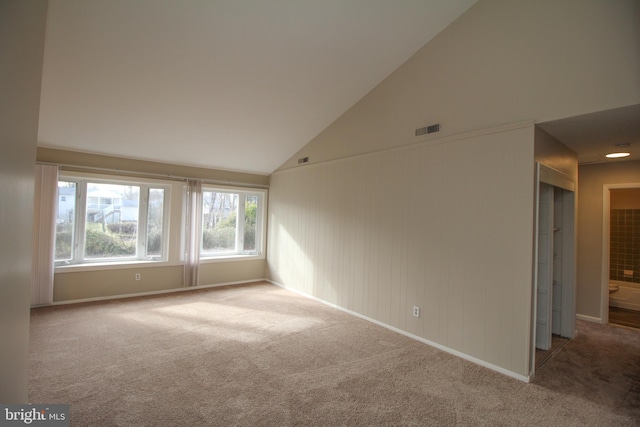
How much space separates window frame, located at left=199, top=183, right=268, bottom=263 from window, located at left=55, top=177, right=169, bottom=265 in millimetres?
795

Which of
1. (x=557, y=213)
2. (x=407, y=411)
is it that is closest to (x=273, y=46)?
(x=407, y=411)

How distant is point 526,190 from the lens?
9.37ft

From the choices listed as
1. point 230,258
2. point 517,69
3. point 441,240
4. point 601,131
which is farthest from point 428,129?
point 230,258

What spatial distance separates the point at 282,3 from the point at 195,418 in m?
3.61

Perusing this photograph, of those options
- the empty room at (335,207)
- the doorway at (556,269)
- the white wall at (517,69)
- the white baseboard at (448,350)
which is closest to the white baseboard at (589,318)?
the empty room at (335,207)

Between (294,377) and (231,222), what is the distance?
14.0 feet

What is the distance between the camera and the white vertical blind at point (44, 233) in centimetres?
433

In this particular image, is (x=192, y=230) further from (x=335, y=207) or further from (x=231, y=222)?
(x=335, y=207)

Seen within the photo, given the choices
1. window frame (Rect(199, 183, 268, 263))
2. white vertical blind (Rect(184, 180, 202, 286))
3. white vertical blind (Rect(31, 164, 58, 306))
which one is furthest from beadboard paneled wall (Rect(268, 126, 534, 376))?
white vertical blind (Rect(31, 164, 58, 306))

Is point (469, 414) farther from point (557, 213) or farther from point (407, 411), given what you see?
point (557, 213)

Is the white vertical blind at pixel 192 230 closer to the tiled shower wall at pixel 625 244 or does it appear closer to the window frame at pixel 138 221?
the window frame at pixel 138 221

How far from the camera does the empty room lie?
238cm

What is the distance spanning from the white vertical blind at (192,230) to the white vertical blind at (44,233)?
1.86 metres

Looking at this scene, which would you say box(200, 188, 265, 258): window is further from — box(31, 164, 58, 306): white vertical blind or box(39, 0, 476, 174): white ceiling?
box(31, 164, 58, 306): white vertical blind
